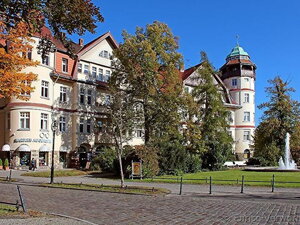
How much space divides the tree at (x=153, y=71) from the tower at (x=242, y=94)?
2903 centimetres

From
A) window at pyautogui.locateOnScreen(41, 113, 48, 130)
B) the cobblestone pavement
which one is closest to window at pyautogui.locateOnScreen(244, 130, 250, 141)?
window at pyautogui.locateOnScreen(41, 113, 48, 130)

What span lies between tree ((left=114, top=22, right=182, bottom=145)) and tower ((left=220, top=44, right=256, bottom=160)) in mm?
29034

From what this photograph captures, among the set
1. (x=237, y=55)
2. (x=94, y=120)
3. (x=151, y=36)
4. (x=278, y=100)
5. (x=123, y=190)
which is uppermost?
(x=237, y=55)

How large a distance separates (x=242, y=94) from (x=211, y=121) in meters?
25.9

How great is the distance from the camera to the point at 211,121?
43.3 m

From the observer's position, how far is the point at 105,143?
4806 centimetres

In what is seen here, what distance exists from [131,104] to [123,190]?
21.1 meters

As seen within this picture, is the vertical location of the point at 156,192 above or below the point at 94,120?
below

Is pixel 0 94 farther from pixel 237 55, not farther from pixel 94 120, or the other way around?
pixel 237 55

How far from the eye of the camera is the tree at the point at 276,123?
50.2m

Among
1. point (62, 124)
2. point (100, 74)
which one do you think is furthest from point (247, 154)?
point (62, 124)

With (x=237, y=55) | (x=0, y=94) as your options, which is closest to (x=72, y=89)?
(x=0, y=94)

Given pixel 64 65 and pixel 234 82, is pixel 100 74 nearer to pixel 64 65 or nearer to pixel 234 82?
pixel 64 65

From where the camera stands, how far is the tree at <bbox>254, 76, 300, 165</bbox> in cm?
5016
